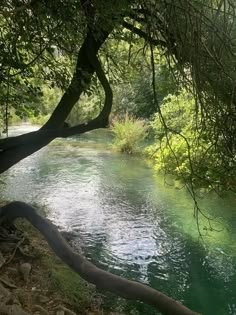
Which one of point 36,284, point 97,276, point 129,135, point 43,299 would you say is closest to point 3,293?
point 43,299

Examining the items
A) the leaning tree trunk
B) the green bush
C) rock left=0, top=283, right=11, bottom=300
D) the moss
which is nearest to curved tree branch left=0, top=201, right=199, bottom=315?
the leaning tree trunk

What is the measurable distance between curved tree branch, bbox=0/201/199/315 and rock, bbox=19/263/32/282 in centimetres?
38

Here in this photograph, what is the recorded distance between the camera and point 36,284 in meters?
4.27

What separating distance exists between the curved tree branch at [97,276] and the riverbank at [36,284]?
328mm

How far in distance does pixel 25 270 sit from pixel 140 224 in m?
3.60

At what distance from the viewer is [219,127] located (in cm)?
312

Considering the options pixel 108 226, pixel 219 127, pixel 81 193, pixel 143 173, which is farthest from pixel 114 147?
pixel 219 127

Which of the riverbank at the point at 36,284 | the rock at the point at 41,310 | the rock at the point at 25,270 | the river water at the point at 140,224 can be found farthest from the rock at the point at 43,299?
the river water at the point at 140,224

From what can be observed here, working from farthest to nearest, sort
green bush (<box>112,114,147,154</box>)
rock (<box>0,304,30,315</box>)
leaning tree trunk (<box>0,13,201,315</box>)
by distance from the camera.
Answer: green bush (<box>112,114,147,154</box>) < leaning tree trunk (<box>0,13,201,315</box>) < rock (<box>0,304,30,315</box>)

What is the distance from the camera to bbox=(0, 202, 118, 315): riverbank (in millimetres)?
3680

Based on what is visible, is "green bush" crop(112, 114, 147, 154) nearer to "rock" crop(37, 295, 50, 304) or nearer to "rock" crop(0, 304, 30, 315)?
"rock" crop(37, 295, 50, 304)

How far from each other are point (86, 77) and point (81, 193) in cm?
587

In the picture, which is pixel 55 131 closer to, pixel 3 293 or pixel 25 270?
pixel 25 270

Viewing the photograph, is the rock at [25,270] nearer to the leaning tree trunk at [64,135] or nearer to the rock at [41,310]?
the leaning tree trunk at [64,135]
